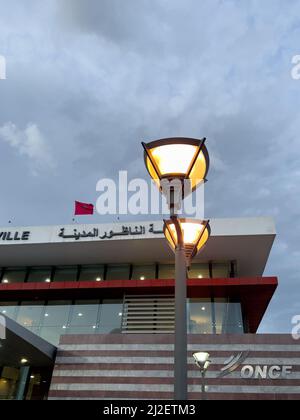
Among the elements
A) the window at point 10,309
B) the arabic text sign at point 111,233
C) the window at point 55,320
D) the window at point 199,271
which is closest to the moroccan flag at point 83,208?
the arabic text sign at point 111,233

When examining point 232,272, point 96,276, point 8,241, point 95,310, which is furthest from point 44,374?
point 232,272

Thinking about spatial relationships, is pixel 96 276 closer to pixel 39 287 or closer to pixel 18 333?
pixel 39 287

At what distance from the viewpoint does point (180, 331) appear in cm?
352

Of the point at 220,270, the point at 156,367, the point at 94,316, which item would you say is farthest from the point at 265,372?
the point at 94,316

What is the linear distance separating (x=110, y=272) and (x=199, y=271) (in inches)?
187

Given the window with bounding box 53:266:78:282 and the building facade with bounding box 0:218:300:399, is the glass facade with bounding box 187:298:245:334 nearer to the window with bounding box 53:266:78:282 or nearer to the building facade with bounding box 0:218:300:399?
the building facade with bounding box 0:218:300:399

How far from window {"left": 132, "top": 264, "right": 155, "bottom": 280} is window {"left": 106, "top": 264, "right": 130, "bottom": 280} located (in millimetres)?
386

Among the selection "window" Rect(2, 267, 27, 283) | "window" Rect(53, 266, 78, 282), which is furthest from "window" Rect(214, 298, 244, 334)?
"window" Rect(2, 267, 27, 283)

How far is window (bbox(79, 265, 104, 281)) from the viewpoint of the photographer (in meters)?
20.6

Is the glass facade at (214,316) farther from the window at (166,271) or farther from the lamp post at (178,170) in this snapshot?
the lamp post at (178,170)

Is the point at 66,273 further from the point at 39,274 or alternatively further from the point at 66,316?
the point at 66,316

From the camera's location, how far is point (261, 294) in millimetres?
18203
